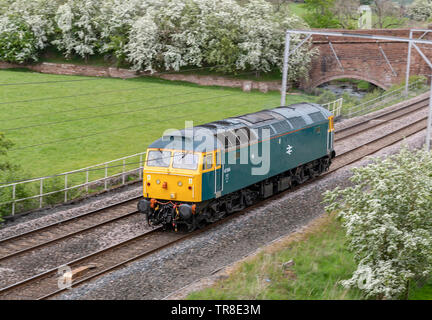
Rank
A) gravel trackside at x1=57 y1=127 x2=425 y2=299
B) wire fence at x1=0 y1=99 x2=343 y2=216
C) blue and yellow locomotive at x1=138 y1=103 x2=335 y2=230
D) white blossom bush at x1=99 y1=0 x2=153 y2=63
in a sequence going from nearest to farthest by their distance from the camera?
gravel trackside at x1=57 y1=127 x2=425 y2=299
blue and yellow locomotive at x1=138 y1=103 x2=335 y2=230
wire fence at x1=0 y1=99 x2=343 y2=216
white blossom bush at x1=99 y1=0 x2=153 y2=63

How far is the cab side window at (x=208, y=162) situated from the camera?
1859 centimetres

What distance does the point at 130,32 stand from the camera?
2269 inches

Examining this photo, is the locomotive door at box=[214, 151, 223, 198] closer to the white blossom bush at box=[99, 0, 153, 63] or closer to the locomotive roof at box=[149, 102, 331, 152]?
the locomotive roof at box=[149, 102, 331, 152]

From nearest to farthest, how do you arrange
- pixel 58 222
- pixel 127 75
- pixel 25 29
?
1. pixel 58 222
2. pixel 127 75
3. pixel 25 29

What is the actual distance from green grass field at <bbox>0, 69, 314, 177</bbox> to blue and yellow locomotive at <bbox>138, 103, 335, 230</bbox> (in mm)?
10363

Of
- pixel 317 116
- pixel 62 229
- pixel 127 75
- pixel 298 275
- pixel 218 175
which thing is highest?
pixel 317 116

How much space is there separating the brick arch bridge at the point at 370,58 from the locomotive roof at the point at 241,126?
1264 inches

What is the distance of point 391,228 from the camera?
1429 cm

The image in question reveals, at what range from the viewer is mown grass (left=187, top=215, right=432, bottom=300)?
14.0 m

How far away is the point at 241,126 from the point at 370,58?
3904cm

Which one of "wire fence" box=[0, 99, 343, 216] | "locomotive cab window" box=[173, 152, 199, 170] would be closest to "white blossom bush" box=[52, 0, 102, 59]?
"wire fence" box=[0, 99, 343, 216]

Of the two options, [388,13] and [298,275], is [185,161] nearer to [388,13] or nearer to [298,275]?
[298,275]

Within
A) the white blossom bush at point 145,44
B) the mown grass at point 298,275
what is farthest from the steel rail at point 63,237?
the white blossom bush at point 145,44

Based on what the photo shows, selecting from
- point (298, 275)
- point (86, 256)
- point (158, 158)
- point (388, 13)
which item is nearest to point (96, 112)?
point (158, 158)
